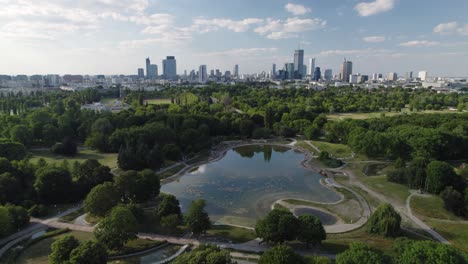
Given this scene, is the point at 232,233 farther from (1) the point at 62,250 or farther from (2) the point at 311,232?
(1) the point at 62,250

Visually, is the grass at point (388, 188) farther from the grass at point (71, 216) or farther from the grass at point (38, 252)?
the grass at point (71, 216)

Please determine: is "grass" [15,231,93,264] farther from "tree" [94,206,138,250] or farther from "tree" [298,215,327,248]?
"tree" [298,215,327,248]

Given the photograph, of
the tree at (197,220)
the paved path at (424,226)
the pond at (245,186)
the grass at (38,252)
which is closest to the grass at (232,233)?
the pond at (245,186)

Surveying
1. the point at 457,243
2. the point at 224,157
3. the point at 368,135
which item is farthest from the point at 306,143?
the point at 457,243

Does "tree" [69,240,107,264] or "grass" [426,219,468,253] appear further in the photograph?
"grass" [426,219,468,253]

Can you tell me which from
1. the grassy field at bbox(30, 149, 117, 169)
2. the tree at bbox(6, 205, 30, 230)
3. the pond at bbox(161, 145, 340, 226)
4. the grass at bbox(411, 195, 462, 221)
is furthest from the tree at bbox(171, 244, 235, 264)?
the grassy field at bbox(30, 149, 117, 169)

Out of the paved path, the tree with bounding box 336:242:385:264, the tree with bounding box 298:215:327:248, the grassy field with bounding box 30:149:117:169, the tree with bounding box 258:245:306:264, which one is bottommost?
the paved path

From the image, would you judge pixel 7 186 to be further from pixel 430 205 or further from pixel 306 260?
pixel 430 205

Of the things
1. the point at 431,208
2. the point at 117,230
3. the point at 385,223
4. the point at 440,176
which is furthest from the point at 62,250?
the point at 440,176
